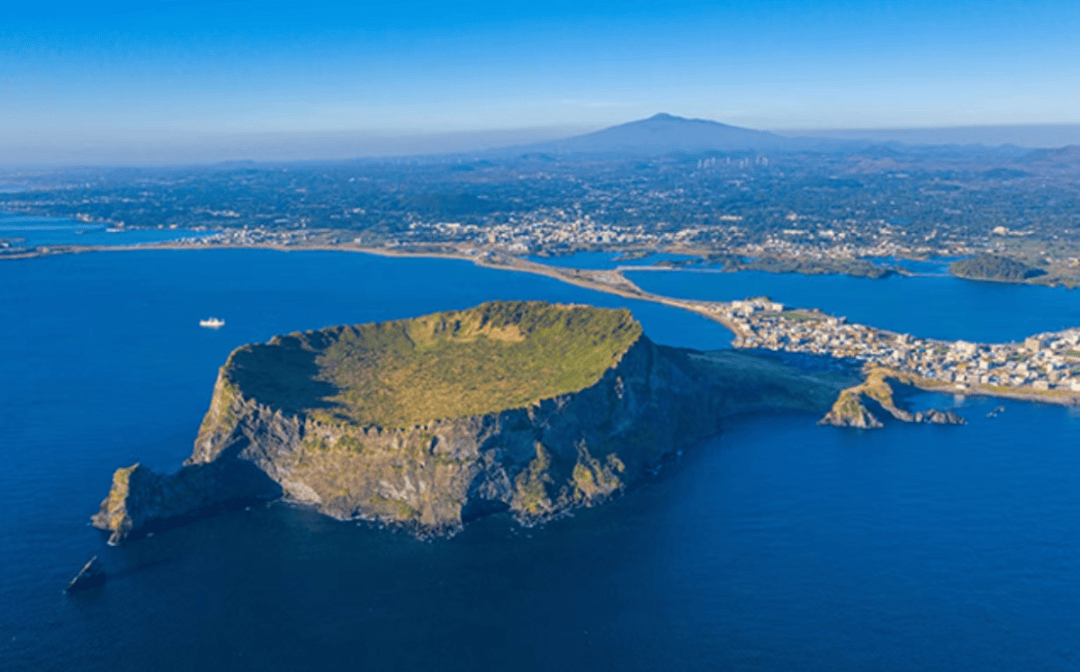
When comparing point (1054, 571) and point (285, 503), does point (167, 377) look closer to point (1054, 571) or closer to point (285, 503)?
point (285, 503)

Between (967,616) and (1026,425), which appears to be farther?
(1026,425)

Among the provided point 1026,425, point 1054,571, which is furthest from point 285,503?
point 1026,425

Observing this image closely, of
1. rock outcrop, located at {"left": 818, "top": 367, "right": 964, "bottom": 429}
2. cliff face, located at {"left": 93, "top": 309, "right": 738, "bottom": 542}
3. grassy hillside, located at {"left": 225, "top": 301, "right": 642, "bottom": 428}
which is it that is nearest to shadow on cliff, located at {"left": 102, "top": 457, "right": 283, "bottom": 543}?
cliff face, located at {"left": 93, "top": 309, "right": 738, "bottom": 542}

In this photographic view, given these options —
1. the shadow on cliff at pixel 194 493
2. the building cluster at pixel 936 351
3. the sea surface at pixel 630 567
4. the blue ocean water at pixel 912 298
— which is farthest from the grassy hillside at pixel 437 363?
the blue ocean water at pixel 912 298

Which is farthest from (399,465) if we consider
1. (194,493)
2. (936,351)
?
(936,351)

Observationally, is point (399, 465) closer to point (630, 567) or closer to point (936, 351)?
point (630, 567)

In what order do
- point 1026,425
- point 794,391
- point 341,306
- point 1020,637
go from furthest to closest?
point 341,306
point 794,391
point 1026,425
point 1020,637
